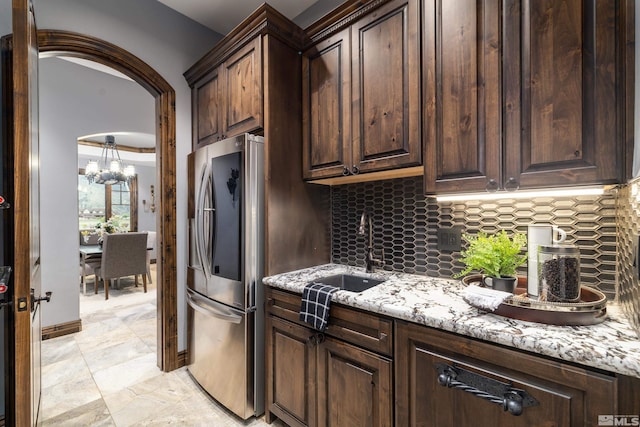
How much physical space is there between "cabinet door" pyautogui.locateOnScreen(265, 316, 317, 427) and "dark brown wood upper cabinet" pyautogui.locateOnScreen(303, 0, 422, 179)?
982 mm

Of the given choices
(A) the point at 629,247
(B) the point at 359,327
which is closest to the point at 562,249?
(A) the point at 629,247

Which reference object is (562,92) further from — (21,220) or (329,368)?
(21,220)

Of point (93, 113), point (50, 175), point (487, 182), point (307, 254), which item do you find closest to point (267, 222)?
point (307, 254)

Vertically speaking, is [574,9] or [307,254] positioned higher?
[574,9]

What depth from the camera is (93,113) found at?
349cm

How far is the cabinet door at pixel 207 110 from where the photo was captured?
2219 mm

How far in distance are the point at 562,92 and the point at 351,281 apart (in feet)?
4.61

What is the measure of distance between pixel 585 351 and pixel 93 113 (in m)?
4.77

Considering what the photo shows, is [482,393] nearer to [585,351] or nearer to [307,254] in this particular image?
[585,351]

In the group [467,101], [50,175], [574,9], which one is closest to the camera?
[574,9]

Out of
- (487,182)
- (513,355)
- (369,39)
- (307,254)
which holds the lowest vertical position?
(513,355)

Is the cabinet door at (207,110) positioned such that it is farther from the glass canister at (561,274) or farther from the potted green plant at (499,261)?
the glass canister at (561,274)

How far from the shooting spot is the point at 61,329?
2982 mm

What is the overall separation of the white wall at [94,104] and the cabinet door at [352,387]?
162cm
